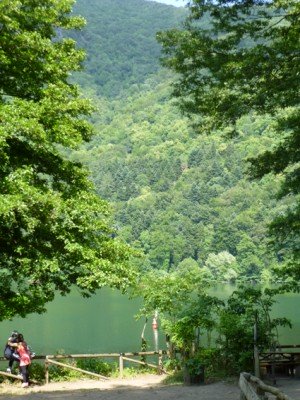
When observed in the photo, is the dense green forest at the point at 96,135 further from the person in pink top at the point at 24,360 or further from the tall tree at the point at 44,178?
the person in pink top at the point at 24,360

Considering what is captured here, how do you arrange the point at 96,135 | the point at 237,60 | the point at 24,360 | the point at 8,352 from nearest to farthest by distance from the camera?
the point at 237,60 → the point at 96,135 → the point at 24,360 → the point at 8,352

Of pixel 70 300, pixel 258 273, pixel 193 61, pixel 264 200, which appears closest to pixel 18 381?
pixel 193 61

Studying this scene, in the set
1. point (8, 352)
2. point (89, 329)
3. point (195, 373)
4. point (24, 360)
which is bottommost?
point (195, 373)

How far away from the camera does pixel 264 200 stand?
634 ft

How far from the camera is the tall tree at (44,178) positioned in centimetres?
1165

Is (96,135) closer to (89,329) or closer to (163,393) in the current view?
(163,393)

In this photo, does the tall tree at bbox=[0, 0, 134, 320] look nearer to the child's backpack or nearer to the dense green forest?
the dense green forest

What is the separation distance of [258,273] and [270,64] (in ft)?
435

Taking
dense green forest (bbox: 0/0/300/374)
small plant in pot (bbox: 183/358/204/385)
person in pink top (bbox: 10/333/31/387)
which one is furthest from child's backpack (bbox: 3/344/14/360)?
small plant in pot (bbox: 183/358/204/385)

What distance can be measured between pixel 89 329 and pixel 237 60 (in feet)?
155

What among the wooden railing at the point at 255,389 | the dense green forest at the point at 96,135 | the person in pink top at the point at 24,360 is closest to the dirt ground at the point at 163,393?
the person in pink top at the point at 24,360

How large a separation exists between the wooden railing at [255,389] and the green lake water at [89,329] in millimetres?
20395

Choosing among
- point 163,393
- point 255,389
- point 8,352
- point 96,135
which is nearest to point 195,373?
point 163,393

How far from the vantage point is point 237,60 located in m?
9.88
